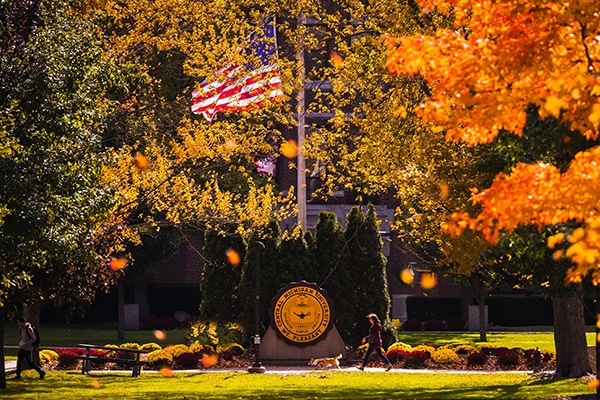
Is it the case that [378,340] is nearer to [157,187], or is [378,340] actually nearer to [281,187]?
[157,187]

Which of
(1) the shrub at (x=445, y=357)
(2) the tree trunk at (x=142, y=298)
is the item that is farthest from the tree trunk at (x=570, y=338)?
(2) the tree trunk at (x=142, y=298)

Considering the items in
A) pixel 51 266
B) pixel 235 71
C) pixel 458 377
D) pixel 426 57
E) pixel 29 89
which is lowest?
pixel 458 377

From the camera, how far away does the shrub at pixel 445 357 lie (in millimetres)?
27812

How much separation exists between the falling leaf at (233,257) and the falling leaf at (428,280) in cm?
2253

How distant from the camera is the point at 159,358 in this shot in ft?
91.6

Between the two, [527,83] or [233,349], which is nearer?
[527,83]

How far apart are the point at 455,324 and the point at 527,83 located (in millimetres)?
39337

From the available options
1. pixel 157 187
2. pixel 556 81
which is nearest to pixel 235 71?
pixel 157 187

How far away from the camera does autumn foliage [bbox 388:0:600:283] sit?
823 cm

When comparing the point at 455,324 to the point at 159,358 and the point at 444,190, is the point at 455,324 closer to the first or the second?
the point at 159,358

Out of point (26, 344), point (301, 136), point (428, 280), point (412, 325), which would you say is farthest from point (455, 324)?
point (26, 344)

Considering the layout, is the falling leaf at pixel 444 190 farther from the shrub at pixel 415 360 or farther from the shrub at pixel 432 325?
the shrub at pixel 432 325

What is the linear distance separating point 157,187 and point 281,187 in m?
26.5

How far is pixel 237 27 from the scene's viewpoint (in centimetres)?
2188
